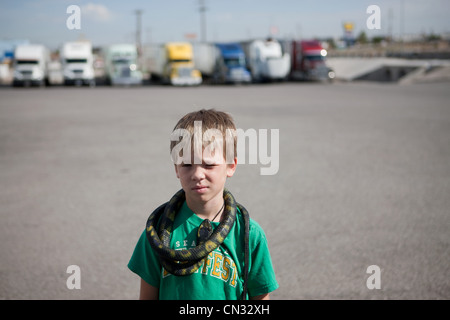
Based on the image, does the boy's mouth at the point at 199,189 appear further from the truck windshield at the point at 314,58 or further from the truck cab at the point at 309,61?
the truck windshield at the point at 314,58

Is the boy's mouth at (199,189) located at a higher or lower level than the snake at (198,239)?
higher

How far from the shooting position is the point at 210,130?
1.98 metres

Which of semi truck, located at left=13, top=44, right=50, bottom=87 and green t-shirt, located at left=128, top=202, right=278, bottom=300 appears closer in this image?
green t-shirt, located at left=128, top=202, right=278, bottom=300

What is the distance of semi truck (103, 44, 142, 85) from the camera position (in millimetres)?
35562

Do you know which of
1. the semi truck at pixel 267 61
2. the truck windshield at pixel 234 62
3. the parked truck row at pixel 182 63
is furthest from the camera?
the truck windshield at pixel 234 62

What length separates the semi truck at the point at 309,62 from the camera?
1401 inches

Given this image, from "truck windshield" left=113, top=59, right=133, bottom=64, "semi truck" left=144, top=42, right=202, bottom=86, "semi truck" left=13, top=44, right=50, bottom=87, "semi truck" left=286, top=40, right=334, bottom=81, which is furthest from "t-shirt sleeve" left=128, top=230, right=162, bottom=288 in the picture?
"truck windshield" left=113, top=59, right=133, bottom=64

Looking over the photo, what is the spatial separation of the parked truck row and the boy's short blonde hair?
32.8m

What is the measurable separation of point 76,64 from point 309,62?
1769cm

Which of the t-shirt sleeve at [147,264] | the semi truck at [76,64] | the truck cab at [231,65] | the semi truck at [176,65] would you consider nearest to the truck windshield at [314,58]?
the truck cab at [231,65]

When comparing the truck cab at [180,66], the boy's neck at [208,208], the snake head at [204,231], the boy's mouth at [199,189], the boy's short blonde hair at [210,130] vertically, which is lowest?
the snake head at [204,231]

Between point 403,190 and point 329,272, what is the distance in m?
3.10

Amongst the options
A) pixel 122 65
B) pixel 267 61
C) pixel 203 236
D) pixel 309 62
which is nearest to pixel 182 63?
pixel 122 65

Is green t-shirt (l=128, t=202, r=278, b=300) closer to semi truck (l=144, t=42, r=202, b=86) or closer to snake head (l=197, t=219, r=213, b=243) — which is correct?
snake head (l=197, t=219, r=213, b=243)
